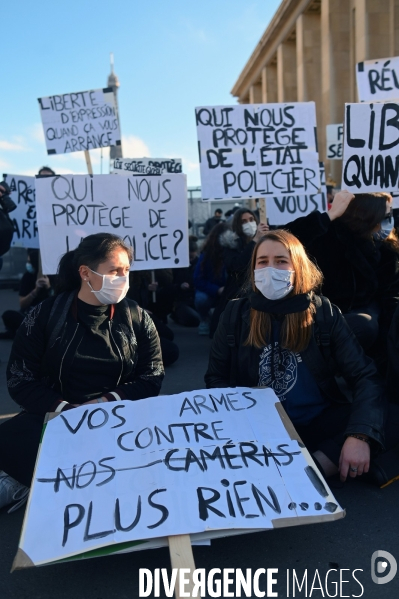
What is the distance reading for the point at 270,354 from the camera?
311 centimetres

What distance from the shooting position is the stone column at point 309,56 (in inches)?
1052

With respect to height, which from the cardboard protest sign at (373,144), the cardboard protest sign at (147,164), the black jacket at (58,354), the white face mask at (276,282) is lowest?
the black jacket at (58,354)

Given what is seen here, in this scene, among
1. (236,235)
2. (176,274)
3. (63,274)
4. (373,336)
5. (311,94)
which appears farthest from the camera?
(311,94)

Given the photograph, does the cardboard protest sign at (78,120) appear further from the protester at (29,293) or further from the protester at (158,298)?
the protester at (158,298)

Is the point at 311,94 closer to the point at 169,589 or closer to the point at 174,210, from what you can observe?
the point at 174,210

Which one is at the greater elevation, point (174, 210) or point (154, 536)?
point (174, 210)

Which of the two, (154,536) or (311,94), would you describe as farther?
(311,94)

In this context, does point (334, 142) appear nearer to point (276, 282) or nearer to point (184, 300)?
point (184, 300)

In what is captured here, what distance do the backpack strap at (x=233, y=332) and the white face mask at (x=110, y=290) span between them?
0.56m

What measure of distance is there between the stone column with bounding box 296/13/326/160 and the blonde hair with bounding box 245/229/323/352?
24.8 metres

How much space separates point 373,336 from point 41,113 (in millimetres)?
6455

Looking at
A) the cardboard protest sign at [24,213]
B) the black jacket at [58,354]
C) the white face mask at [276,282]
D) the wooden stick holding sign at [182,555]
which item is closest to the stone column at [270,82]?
the cardboard protest sign at [24,213]

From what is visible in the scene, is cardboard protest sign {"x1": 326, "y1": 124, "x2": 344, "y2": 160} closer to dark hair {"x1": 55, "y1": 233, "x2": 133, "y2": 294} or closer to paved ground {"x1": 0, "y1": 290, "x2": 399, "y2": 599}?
dark hair {"x1": 55, "y1": 233, "x2": 133, "y2": 294}

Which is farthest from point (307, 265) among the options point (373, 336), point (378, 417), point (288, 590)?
point (288, 590)
